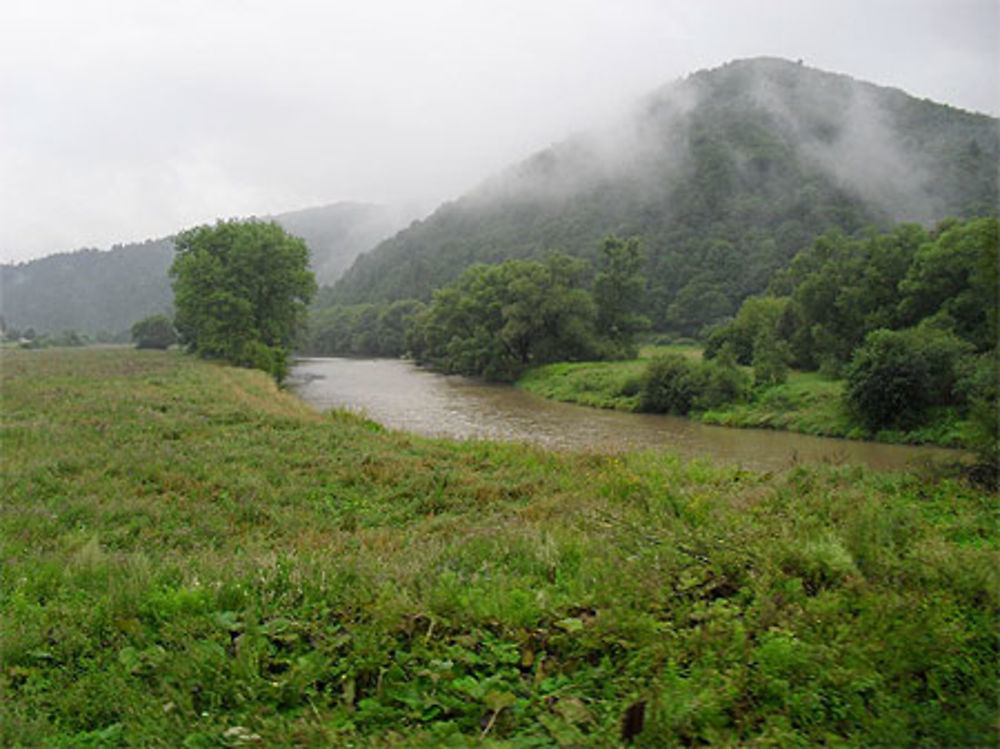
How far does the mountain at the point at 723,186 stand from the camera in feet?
303

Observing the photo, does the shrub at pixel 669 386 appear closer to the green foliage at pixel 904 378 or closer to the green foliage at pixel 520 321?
the green foliage at pixel 904 378

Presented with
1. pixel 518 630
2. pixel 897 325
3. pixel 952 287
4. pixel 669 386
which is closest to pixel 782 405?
pixel 669 386

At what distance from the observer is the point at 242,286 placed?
49156 millimetres

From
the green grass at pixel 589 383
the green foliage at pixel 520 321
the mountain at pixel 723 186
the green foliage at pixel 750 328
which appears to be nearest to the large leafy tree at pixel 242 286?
the green foliage at pixel 520 321

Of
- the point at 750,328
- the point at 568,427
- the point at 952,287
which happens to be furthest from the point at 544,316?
the point at 952,287

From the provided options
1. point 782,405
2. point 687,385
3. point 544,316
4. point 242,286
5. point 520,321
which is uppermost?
point 242,286

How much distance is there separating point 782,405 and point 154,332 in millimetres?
86660

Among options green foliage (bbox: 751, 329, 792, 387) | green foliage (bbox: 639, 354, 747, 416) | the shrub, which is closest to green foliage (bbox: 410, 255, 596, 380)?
the shrub

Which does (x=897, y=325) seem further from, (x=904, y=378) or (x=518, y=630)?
(x=518, y=630)

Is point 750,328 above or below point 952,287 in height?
below

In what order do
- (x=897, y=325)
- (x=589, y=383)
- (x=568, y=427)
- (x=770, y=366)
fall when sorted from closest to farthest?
(x=568, y=427)
(x=897, y=325)
(x=770, y=366)
(x=589, y=383)

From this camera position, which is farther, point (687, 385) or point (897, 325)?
point (687, 385)

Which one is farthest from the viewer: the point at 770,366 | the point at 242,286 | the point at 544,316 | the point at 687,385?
the point at 544,316

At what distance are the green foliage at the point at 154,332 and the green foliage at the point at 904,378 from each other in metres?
89.4
